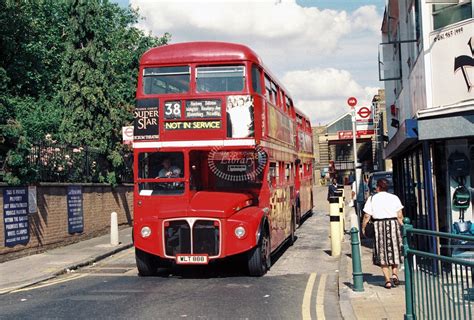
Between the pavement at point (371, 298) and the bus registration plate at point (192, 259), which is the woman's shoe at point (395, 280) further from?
the bus registration plate at point (192, 259)

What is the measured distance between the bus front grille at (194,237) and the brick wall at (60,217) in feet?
18.2

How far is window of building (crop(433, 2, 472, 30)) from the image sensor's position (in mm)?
10625

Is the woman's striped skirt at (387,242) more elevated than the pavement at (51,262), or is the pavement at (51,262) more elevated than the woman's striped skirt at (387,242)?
the woman's striped skirt at (387,242)

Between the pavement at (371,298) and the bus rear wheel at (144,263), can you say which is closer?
the pavement at (371,298)

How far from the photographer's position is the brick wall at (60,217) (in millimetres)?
15984

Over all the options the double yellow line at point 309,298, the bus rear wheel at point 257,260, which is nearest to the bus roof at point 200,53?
the bus rear wheel at point 257,260

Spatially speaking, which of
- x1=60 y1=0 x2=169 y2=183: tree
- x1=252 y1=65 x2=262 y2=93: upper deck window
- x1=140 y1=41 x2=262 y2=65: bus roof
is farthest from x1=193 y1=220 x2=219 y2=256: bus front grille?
x1=60 y1=0 x2=169 y2=183: tree

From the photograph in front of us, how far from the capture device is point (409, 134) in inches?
428

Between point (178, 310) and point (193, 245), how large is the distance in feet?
8.69

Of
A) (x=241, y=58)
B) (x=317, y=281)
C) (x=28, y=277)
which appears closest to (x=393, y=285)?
(x=317, y=281)

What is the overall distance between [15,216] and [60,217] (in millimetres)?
2562

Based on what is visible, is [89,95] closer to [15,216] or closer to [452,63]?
[15,216]

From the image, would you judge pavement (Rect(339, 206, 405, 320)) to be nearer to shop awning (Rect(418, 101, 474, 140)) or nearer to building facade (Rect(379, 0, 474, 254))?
building facade (Rect(379, 0, 474, 254))

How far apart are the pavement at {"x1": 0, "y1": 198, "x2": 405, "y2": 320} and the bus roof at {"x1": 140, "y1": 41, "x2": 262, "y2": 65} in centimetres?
410
